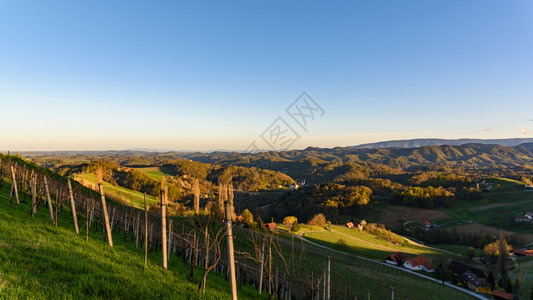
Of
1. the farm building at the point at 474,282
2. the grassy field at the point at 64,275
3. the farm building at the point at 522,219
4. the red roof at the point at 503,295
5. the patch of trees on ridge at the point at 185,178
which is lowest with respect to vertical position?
the farm building at the point at 522,219

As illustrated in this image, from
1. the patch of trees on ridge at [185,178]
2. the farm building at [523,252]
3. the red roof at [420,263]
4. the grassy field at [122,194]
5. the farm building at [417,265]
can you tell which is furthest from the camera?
the patch of trees on ridge at [185,178]

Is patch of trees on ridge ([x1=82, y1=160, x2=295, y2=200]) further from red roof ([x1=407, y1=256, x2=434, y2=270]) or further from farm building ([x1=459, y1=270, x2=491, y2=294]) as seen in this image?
farm building ([x1=459, y1=270, x2=491, y2=294])

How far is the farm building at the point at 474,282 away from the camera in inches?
1375

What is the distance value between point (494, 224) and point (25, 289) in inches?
4229

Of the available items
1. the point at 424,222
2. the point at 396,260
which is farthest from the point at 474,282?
the point at 424,222

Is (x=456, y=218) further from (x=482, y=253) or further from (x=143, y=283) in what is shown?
(x=143, y=283)

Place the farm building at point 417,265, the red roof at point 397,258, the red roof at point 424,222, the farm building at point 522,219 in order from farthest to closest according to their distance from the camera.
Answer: the red roof at point 424,222 < the farm building at point 522,219 < the red roof at point 397,258 < the farm building at point 417,265

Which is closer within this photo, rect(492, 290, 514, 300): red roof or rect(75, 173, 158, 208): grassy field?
rect(492, 290, 514, 300): red roof

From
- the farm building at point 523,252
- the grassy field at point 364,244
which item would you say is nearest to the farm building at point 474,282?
the grassy field at point 364,244

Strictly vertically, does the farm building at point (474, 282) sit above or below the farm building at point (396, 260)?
above

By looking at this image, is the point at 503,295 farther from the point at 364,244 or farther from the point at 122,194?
the point at 122,194

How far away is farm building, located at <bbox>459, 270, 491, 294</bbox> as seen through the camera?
3493 cm

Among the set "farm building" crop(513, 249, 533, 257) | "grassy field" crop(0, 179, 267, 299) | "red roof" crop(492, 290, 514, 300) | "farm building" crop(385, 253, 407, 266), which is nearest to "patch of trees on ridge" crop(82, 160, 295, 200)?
"grassy field" crop(0, 179, 267, 299)

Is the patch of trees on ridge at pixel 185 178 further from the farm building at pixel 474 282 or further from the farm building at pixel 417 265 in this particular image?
the farm building at pixel 474 282
